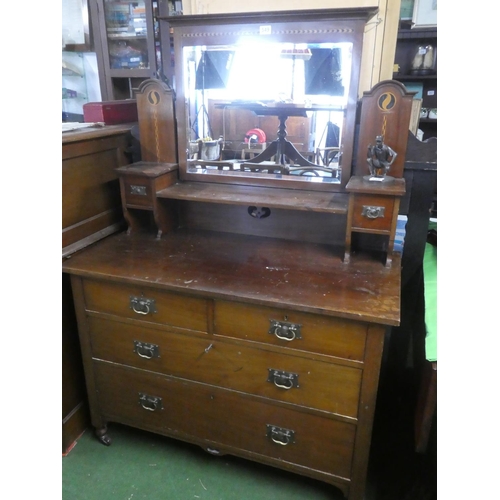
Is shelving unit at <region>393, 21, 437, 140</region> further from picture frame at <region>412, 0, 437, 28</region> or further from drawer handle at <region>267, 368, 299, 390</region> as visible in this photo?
drawer handle at <region>267, 368, 299, 390</region>

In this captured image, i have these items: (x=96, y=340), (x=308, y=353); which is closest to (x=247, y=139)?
(x=308, y=353)

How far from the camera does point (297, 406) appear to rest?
1.27m

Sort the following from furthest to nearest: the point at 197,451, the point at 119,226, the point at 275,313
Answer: the point at 119,226
the point at 197,451
the point at 275,313

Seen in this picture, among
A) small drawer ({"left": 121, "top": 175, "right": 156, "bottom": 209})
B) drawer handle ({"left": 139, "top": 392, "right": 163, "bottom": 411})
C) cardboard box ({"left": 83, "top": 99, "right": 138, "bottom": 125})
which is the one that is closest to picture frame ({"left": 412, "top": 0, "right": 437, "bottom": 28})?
cardboard box ({"left": 83, "top": 99, "right": 138, "bottom": 125})

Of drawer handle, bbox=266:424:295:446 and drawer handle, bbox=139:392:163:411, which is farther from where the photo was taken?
drawer handle, bbox=139:392:163:411

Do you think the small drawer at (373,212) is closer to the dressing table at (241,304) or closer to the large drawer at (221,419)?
the dressing table at (241,304)

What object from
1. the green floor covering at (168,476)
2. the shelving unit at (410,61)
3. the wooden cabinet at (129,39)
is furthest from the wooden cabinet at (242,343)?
the shelving unit at (410,61)

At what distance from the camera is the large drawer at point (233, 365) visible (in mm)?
1214

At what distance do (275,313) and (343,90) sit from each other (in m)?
0.76

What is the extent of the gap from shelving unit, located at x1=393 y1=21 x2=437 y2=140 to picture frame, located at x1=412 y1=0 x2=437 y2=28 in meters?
0.04

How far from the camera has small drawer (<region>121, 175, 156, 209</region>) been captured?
1.51m
